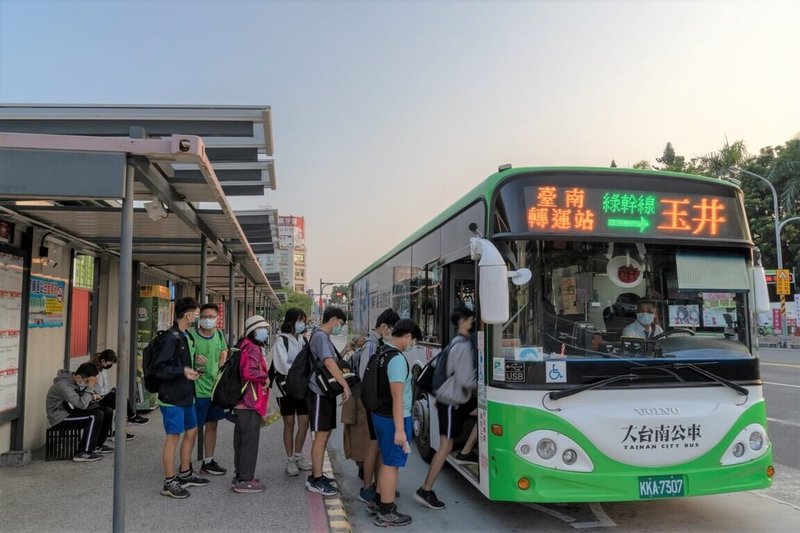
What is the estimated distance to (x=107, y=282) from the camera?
31.1ft

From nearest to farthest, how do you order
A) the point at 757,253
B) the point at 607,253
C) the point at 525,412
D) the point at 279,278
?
the point at 525,412 → the point at 607,253 → the point at 757,253 → the point at 279,278

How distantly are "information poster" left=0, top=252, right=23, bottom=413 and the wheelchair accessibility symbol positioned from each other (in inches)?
219

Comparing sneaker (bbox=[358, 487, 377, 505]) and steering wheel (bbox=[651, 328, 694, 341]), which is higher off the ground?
steering wheel (bbox=[651, 328, 694, 341])

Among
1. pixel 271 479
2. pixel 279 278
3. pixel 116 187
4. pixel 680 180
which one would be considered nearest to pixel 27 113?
pixel 116 187

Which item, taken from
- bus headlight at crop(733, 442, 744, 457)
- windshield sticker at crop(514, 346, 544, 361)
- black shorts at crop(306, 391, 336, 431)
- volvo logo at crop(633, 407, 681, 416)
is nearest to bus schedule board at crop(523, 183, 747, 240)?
windshield sticker at crop(514, 346, 544, 361)

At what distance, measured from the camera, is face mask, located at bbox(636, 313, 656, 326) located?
16.1 ft

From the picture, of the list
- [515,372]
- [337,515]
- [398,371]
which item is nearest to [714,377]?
[515,372]

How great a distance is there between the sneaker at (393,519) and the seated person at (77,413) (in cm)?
367

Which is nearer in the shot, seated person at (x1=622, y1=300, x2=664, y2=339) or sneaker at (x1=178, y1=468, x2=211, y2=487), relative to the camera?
seated person at (x1=622, y1=300, x2=664, y2=339)

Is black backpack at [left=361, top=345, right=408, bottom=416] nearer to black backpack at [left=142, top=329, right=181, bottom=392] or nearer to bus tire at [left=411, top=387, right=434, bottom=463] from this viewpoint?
black backpack at [left=142, top=329, right=181, bottom=392]

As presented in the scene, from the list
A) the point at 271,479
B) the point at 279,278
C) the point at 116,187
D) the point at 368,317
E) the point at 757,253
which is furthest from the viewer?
the point at 279,278

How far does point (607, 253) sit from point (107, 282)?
8022 millimetres

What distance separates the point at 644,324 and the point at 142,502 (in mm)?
4721

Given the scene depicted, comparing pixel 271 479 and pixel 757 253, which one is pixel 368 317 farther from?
pixel 757 253
